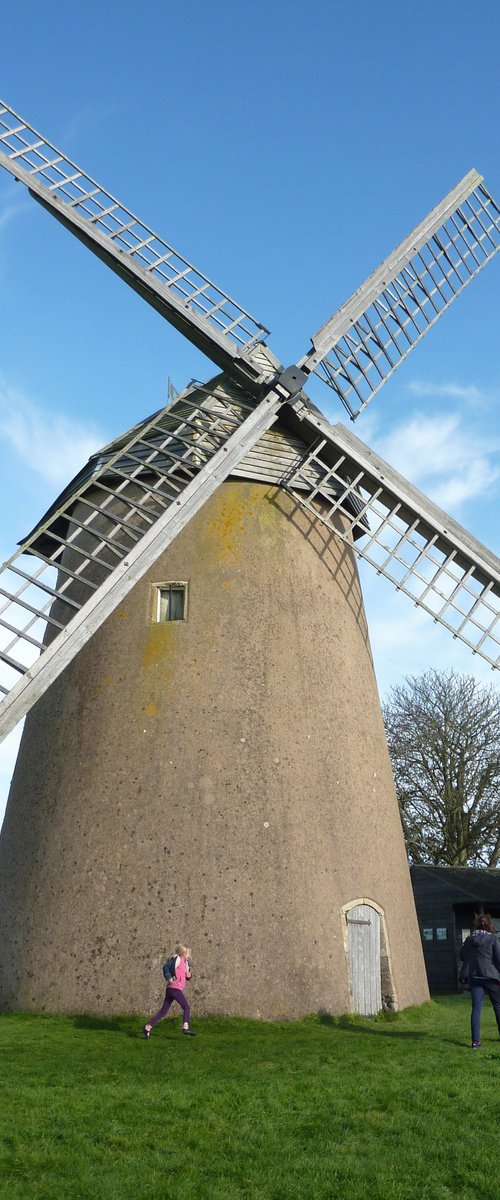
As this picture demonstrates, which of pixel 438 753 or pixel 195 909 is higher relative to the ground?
pixel 438 753

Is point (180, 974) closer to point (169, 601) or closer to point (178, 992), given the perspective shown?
point (178, 992)

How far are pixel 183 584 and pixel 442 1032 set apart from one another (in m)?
6.22

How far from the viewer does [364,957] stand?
11906 mm

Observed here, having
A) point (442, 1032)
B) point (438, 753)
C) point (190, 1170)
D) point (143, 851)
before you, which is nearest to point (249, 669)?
point (143, 851)

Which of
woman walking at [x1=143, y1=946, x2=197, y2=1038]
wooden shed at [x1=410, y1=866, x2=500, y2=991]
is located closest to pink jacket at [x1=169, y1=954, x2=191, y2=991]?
woman walking at [x1=143, y1=946, x2=197, y2=1038]

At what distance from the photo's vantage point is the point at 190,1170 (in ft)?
19.0

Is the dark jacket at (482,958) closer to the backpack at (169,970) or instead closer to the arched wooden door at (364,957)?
the arched wooden door at (364,957)

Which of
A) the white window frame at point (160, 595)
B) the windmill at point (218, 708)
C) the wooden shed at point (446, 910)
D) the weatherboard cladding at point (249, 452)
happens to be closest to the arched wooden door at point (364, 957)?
the windmill at point (218, 708)

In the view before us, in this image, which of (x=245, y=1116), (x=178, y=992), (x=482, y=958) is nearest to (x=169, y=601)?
(x=178, y=992)

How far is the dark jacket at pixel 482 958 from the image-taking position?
9.57 m

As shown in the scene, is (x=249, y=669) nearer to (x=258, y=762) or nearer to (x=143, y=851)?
(x=258, y=762)

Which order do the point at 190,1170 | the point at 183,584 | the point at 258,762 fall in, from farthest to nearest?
the point at 183,584 → the point at 258,762 → the point at 190,1170

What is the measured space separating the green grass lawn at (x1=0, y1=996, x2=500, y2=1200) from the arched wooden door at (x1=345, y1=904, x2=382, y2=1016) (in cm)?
171

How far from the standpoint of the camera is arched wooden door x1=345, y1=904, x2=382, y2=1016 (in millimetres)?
11664
